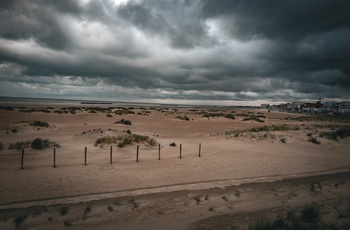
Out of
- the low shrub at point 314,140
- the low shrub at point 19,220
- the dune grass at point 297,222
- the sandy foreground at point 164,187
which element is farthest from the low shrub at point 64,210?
the low shrub at point 314,140

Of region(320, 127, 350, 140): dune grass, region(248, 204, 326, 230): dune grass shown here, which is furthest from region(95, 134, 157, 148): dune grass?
region(320, 127, 350, 140): dune grass

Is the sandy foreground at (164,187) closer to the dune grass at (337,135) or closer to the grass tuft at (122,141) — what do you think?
the grass tuft at (122,141)

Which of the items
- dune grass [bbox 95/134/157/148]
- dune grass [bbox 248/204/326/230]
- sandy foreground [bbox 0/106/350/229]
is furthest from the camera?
dune grass [bbox 95/134/157/148]

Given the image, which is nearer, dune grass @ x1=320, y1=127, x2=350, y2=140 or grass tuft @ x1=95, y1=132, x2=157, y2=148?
grass tuft @ x1=95, y1=132, x2=157, y2=148

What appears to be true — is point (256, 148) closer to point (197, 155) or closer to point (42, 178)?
point (197, 155)

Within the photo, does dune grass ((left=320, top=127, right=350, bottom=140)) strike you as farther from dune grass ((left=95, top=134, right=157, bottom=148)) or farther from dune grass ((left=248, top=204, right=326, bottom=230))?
dune grass ((left=248, top=204, right=326, bottom=230))

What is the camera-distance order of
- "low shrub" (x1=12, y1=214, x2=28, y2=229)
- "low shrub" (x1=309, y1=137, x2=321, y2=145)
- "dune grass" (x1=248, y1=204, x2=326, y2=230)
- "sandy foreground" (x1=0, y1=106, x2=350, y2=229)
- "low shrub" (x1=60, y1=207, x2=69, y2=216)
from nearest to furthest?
"dune grass" (x1=248, y1=204, x2=326, y2=230), "low shrub" (x1=12, y1=214, x2=28, y2=229), "sandy foreground" (x1=0, y1=106, x2=350, y2=229), "low shrub" (x1=60, y1=207, x2=69, y2=216), "low shrub" (x1=309, y1=137, x2=321, y2=145)

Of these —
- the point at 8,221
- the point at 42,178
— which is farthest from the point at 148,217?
the point at 42,178

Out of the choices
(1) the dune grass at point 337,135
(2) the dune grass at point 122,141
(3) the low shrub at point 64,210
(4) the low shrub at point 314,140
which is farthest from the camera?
(1) the dune grass at point 337,135

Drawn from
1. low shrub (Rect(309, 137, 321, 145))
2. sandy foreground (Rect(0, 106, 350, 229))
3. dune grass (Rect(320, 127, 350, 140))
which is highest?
dune grass (Rect(320, 127, 350, 140))

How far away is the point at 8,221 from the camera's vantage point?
773cm

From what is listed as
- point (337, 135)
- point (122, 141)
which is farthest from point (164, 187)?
point (337, 135)

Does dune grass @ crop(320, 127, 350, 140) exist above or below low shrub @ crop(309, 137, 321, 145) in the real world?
above

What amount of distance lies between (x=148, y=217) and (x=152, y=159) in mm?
8343
